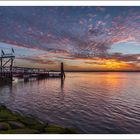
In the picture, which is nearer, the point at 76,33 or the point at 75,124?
the point at 75,124


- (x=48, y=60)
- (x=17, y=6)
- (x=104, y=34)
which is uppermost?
(x=17, y=6)

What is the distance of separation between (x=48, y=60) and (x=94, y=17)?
125 centimetres

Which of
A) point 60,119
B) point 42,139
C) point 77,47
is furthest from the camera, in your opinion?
point 77,47

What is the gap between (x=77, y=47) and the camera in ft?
15.3

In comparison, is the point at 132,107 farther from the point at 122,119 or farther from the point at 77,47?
the point at 77,47
